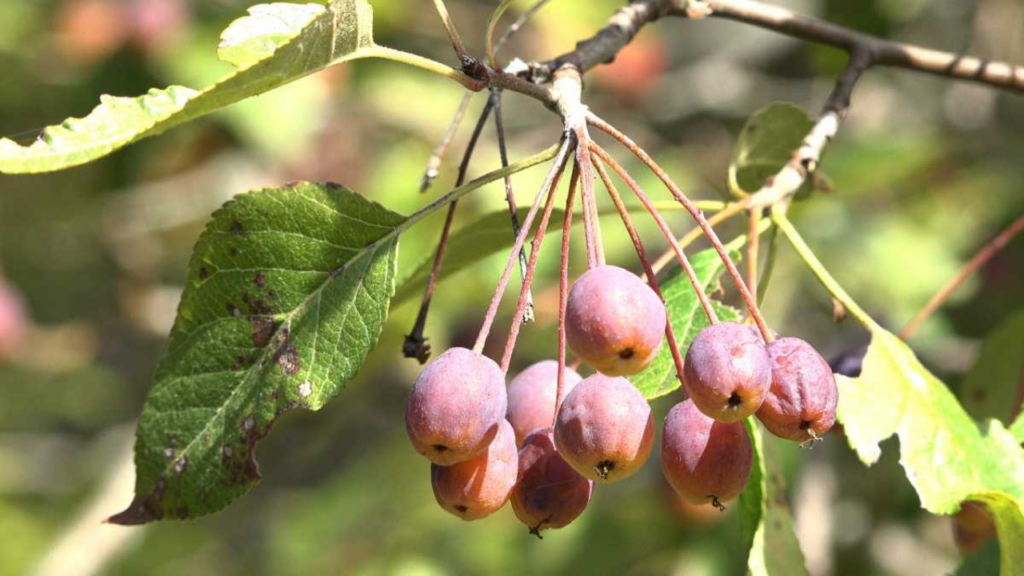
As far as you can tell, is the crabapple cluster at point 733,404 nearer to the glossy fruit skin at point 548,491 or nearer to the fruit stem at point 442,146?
the glossy fruit skin at point 548,491

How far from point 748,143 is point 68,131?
87 centimetres

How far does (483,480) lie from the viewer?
36.9 inches

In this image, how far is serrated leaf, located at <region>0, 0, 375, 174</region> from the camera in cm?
Answer: 90

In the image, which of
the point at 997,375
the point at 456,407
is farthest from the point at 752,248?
the point at 997,375

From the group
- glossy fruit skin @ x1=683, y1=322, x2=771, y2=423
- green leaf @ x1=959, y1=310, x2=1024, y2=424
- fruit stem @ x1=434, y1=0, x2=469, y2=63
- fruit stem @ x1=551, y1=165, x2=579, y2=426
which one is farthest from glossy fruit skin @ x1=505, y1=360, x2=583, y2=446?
green leaf @ x1=959, y1=310, x2=1024, y2=424

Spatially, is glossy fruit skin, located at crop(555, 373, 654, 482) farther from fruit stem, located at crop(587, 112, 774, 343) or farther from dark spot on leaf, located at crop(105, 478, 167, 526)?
dark spot on leaf, located at crop(105, 478, 167, 526)

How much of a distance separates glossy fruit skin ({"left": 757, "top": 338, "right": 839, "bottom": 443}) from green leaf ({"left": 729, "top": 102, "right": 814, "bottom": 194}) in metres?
0.55

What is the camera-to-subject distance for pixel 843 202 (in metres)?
3.10

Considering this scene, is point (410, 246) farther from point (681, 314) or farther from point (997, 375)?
point (681, 314)

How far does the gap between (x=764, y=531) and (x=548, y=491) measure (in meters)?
0.36

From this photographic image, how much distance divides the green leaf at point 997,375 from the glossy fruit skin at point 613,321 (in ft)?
3.04

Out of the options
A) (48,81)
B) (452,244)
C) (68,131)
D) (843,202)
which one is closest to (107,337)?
(48,81)

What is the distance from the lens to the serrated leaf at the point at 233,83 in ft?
2.97

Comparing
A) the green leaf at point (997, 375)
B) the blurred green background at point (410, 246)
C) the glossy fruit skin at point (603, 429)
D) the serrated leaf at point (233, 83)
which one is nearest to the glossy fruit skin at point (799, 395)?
the glossy fruit skin at point (603, 429)
